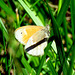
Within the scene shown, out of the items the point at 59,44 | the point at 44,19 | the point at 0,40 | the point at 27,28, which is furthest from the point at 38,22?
the point at 0,40

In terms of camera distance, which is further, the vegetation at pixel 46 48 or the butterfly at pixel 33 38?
the butterfly at pixel 33 38

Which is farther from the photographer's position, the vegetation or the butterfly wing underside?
the butterfly wing underside

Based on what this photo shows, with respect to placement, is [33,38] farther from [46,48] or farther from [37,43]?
[46,48]

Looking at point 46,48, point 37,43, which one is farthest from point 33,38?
point 46,48

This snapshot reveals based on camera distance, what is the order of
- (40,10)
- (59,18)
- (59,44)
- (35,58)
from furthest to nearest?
(40,10) < (35,58) < (59,18) < (59,44)

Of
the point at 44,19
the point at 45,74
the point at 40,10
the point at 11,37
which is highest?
the point at 11,37

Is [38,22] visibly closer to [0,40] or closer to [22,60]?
[22,60]
